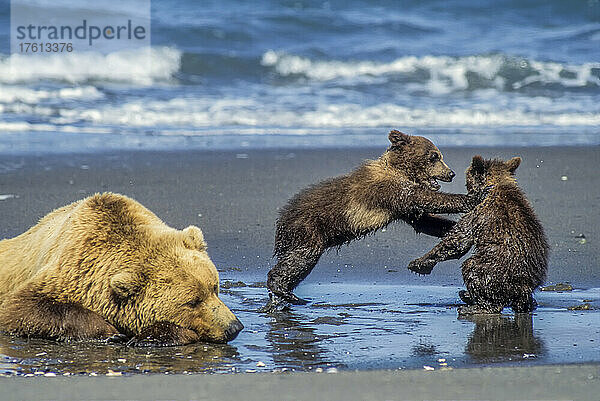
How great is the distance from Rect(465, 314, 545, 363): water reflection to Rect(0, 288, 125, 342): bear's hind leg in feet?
7.49

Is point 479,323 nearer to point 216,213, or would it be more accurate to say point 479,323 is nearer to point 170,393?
point 170,393

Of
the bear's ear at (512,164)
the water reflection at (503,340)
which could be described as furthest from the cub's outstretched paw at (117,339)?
the bear's ear at (512,164)

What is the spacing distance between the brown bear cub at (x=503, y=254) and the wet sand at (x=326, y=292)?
21 centimetres

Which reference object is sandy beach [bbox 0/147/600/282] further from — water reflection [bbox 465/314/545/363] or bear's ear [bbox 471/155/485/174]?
water reflection [bbox 465/314/545/363]

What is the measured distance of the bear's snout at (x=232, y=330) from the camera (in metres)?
5.75

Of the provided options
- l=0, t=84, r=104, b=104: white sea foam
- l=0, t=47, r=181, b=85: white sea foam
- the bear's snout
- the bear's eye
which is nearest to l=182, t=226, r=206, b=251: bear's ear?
the bear's eye

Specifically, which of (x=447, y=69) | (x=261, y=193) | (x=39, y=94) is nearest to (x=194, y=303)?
(x=261, y=193)

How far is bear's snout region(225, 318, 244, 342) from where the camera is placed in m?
5.75

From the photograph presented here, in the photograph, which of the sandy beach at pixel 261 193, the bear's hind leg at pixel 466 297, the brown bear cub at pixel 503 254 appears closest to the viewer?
the brown bear cub at pixel 503 254

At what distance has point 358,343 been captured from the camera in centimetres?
592

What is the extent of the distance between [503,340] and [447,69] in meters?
16.7

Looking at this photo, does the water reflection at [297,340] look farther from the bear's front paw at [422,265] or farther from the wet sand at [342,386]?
the bear's front paw at [422,265]

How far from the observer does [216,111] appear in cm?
1825

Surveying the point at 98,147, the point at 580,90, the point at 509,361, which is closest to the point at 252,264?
the point at 509,361
